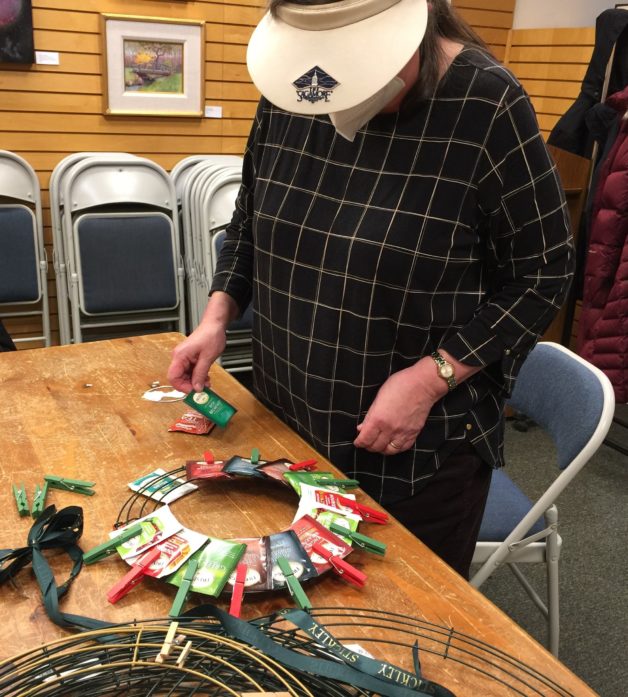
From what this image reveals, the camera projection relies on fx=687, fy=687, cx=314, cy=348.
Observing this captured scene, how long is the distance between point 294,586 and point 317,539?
10cm

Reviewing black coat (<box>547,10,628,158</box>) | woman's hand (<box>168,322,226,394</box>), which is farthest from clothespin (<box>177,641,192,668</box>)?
black coat (<box>547,10,628,158</box>)

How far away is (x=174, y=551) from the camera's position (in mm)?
863

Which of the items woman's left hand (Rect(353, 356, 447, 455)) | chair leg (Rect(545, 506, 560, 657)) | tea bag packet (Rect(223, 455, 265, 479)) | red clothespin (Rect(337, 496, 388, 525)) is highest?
woman's left hand (Rect(353, 356, 447, 455))

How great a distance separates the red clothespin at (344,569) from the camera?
0.86 metres

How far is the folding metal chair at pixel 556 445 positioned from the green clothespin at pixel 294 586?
2.31 ft

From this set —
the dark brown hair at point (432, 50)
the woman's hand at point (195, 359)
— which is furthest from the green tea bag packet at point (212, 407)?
the dark brown hair at point (432, 50)

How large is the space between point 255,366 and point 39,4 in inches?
96.0

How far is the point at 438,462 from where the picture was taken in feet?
3.79

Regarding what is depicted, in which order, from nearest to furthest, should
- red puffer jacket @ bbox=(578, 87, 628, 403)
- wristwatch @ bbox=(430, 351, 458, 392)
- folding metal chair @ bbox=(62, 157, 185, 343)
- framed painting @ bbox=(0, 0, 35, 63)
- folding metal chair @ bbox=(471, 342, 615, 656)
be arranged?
wristwatch @ bbox=(430, 351, 458, 392), folding metal chair @ bbox=(471, 342, 615, 656), red puffer jacket @ bbox=(578, 87, 628, 403), framed painting @ bbox=(0, 0, 35, 63), folding metal chair @ bbox=(62, 157, 185, 343)

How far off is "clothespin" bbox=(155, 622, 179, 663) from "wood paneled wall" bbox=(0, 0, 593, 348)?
2943 millimetres

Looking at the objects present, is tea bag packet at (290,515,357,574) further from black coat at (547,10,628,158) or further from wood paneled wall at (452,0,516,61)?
wood paneled wall at (452,0,516,61)

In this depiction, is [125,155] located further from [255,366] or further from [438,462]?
[438,462]

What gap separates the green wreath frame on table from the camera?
82 cm

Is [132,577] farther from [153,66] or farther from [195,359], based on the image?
[153,66]
